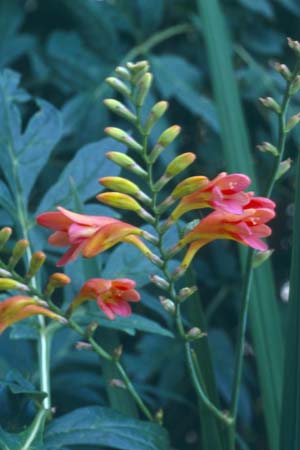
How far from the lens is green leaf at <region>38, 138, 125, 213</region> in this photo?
1.33 metres

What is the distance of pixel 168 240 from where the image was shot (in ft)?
4.04

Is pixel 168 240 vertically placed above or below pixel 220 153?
above

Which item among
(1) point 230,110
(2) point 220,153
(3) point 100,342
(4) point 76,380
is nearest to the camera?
(3) point 100,342

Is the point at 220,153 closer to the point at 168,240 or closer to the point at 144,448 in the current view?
the point at 168,240

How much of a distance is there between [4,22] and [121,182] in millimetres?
936

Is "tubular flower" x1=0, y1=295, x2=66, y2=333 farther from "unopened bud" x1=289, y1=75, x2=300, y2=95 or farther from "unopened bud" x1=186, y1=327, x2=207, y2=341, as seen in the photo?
"unopened bud" x1=289, y1=75, x2=300, y2=95

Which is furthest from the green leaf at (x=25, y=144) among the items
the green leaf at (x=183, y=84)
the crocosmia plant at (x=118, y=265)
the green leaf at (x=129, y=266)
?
the green leaf at (x=183, y=84)

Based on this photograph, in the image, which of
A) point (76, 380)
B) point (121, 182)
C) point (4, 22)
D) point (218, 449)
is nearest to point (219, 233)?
point (121, 182)

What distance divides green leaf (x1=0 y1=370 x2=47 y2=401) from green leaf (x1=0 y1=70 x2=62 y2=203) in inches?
13.3

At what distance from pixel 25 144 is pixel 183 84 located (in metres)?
0.52

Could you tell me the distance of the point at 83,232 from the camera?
1004mm

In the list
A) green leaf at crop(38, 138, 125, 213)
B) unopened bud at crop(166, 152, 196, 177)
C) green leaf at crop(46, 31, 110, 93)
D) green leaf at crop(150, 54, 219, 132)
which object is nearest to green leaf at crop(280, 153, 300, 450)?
unopened bud at crop(166, 152, 196, 177)

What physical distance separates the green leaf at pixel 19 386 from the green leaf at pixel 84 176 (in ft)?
1.07

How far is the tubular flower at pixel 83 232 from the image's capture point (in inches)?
39.2
